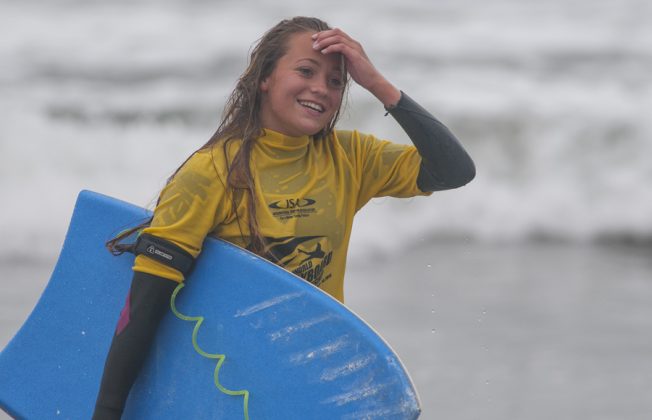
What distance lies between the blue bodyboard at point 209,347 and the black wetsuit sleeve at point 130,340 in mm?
40

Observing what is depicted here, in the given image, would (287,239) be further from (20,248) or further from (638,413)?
(20,248)

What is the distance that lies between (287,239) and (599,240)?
4.18 m

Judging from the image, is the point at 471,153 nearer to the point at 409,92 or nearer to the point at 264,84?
the point at 409,92

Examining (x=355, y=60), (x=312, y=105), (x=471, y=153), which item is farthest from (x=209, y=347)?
(x=471, y=153)

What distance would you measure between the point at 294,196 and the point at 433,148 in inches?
12.8

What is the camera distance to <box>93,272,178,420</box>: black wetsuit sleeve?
105 inches

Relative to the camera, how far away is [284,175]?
2.74 meters

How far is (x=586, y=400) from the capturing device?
14.5 ft

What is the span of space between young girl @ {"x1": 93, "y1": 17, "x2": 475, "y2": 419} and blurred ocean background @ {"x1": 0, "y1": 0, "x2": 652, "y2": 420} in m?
1.57

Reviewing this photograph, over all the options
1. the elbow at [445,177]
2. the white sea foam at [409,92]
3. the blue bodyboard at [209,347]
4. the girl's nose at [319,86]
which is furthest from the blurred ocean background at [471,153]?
the girl's nose at [319,86]

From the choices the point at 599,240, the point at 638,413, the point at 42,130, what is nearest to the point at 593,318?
the point at 638,413

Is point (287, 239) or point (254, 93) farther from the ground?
point (254, 93)

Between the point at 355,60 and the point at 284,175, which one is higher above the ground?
the point at 355,60

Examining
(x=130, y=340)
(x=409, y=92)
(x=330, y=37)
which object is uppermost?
(x=409, y=92)
